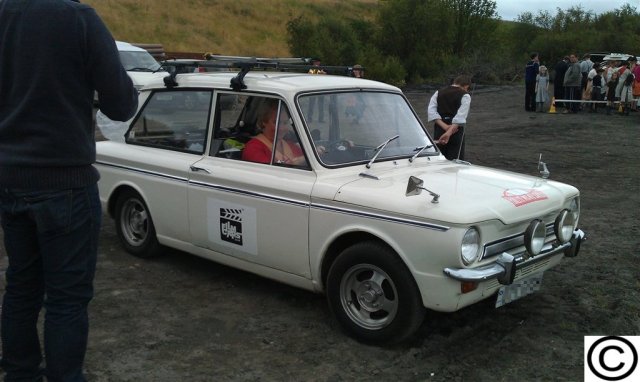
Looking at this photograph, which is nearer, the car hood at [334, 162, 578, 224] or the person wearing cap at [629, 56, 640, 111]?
the car hood at [334, 162, 578, 224]

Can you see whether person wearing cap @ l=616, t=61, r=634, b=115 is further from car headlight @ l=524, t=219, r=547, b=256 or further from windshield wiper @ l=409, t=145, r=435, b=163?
car headlight @ l=524, t=219, r=547, b=256

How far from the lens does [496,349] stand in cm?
404

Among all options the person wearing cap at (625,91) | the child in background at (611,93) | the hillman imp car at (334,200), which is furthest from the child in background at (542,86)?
the hillman imp car at (334,200)

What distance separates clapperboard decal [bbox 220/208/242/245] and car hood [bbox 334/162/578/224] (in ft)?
3.08

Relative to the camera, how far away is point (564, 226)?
4359 millimetres

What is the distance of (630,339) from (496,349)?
823 mm

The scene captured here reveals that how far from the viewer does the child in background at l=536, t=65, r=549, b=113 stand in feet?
69.4

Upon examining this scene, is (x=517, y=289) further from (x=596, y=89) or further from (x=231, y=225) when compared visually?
(x=596, y=89)

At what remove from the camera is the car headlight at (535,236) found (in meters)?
3.94

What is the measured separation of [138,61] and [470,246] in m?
16.9

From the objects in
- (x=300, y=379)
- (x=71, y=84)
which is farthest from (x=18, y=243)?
(x=300, y=379)

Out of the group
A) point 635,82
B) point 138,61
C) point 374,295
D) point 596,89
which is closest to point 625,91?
point 635,82

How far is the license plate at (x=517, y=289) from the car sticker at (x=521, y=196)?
506mm

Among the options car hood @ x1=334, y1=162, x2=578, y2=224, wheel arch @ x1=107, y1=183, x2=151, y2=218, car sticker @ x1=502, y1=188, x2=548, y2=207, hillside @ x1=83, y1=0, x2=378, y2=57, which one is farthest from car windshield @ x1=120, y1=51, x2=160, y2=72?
hillside @ x1=83, y1=0, x2=378, y2=57
